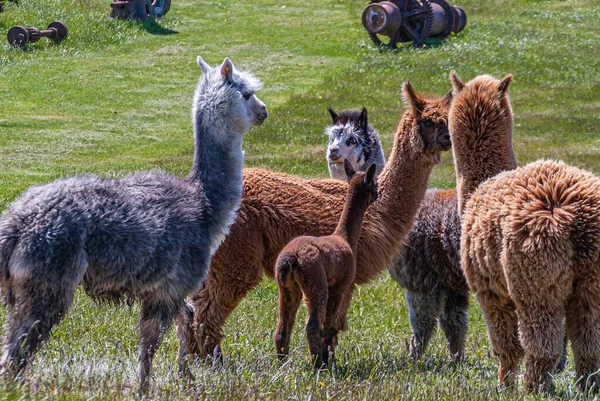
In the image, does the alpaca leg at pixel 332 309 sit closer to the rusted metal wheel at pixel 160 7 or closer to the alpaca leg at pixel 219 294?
the alpaca leg at pixel 219 294

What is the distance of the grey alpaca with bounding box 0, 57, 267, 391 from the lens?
5625mm

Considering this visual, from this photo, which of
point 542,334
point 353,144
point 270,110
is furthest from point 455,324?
point 270,110

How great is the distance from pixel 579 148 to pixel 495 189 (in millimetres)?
18500

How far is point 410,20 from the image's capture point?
3538cm

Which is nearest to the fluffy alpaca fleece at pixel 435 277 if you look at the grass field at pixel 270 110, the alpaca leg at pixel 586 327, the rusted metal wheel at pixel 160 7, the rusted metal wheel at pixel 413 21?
the grass field at pixel 270 110

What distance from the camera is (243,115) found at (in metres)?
7.26

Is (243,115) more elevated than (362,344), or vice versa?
(243,115)

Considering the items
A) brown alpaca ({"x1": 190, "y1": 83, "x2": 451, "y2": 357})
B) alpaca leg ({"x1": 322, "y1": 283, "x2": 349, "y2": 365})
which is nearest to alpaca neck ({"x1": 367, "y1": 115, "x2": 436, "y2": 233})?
brown alpaca ({"x1": 190, "y1": 83, "x2": 451, "y2": 357})

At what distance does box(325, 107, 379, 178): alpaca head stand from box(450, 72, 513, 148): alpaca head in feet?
8.70

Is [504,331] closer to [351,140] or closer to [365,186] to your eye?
[365,186]

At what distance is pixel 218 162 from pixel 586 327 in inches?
116

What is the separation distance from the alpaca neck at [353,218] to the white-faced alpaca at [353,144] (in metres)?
2.39

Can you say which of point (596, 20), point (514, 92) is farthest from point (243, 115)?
point (596, 20)

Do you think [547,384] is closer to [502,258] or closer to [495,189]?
[502,258]
